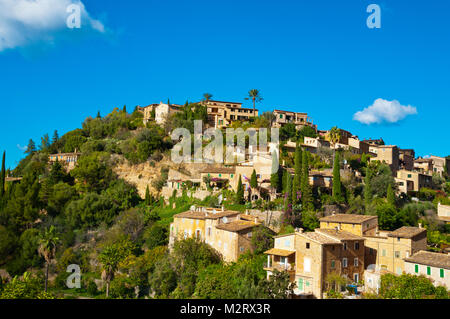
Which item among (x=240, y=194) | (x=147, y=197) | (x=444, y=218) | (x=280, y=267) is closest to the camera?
(x=280, y=267)

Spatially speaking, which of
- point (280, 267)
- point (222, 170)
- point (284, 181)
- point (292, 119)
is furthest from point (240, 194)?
point (292, 119)

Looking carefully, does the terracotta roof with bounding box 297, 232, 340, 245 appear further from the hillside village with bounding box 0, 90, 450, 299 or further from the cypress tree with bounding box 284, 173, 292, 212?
the cypress tree with bounding box 284, 173, 292, 212

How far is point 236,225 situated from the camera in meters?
36.3

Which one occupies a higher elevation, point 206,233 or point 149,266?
point 206,233

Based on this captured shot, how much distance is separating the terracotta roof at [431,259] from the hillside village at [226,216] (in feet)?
0.25

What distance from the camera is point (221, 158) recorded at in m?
58.9

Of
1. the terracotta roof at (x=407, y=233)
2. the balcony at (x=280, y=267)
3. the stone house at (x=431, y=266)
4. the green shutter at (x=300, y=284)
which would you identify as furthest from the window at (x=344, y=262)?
the terracotta roof at (x=407, y=233)

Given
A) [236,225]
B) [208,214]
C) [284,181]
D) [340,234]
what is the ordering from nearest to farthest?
[340,234] < [236,225] < [208,214] < [284,181]

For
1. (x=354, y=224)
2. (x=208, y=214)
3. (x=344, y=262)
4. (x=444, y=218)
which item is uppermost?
(x=444, y=218)

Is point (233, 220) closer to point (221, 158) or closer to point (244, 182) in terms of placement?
point (244, 182)

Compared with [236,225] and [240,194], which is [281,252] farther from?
[240,194]

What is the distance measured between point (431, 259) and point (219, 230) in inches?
692
